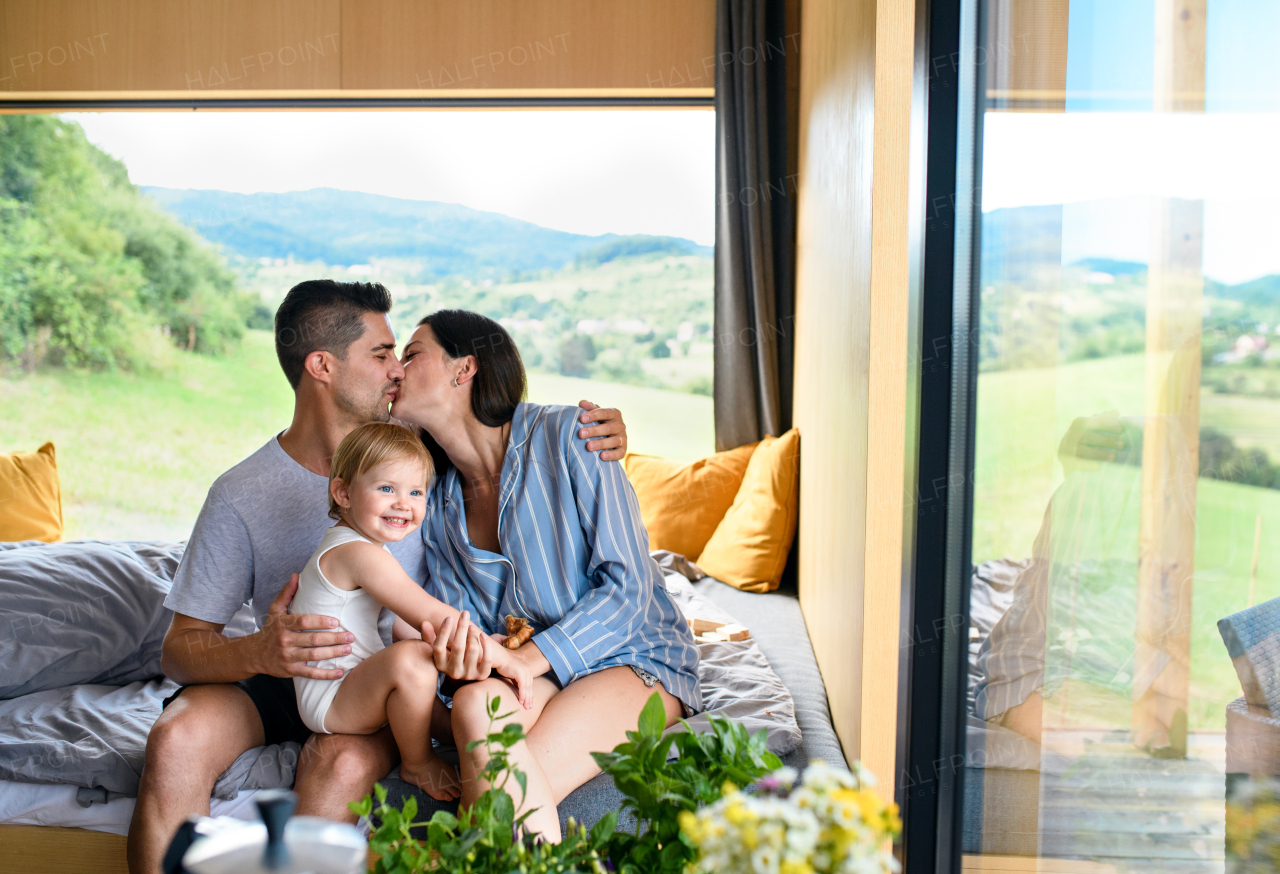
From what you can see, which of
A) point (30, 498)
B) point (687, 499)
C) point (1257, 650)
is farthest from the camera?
point (687, 499)

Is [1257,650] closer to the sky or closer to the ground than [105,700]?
closer to the sky

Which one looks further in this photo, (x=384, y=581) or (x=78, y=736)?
(x=78, y=736)

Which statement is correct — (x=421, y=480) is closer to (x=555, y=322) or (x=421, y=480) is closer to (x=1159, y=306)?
(x=1159, y=306)

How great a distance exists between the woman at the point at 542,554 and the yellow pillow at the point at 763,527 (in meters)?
1.03

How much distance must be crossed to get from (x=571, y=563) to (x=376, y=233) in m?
2.58

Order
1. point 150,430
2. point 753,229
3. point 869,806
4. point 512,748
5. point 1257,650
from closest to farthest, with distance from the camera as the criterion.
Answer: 1. point 869,806
2. point 1257,650
3. point 512,748
4. point 753,229
5. point 150,430

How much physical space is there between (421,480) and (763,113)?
215 centimetres

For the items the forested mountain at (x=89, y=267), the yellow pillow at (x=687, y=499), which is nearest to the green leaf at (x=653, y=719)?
the yellow pillow at (x=687, y=499)

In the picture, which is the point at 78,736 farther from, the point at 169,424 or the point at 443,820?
the point at 169,424

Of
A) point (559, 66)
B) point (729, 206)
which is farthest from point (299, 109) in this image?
point (729, 206)

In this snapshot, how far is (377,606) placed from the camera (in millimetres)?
1460

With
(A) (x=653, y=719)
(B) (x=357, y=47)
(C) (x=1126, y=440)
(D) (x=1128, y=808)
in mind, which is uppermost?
(B) (x=357, y=47)

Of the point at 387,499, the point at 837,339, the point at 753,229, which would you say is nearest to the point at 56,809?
the point at 387,499

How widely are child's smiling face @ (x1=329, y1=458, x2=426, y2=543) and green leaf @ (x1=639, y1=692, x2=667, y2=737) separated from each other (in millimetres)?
796
